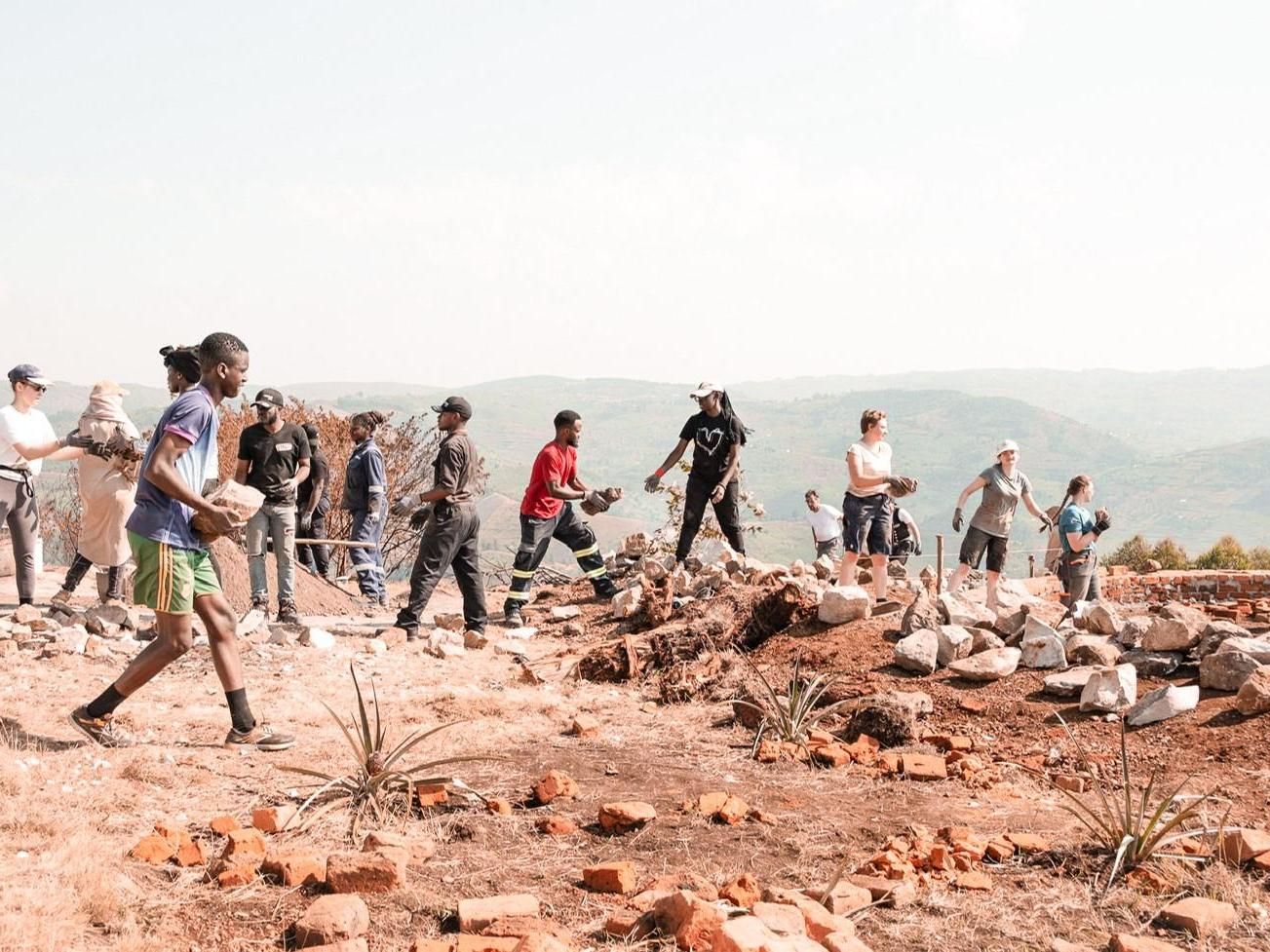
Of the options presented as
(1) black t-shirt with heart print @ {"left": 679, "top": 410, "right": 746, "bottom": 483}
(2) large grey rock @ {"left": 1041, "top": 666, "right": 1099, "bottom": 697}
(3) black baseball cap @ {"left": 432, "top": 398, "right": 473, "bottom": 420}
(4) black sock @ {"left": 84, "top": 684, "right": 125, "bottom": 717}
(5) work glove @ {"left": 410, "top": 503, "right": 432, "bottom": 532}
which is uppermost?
(3) black baseball cap @ {"left": 432, "top": 398, "right": 473, "bottom": 420}

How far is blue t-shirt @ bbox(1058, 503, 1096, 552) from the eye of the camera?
980 cm

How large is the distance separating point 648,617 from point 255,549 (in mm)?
3190

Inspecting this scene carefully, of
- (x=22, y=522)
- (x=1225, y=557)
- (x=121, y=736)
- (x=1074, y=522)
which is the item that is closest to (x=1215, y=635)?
(x=1074, y=522)

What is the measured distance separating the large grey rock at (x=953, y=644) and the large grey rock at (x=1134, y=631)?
897mm

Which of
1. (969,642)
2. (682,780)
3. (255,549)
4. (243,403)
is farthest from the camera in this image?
(243,403)

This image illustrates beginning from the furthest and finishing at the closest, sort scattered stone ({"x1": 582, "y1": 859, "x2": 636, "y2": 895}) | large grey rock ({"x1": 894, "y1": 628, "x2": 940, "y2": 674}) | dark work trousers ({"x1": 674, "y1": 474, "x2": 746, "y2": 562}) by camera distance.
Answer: dark work trousers ({"x1": 674, "y1": 474, "x2": 746, "y2": 562})
large grey rock ({"x1": 894, "y1": 628, "x2": 940, "y2": 674})
scattered stone ({"x1": 582, "y1": 859, "x2": 636, "y2": 895})

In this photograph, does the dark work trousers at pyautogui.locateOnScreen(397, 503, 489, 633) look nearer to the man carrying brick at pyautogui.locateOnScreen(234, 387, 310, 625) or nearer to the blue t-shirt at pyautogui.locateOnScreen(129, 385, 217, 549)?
the man carrying brick at pyautogui.locateOnScreen(234, 387, 310, 625)

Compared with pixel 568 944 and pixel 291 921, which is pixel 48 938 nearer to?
pixel 291 921

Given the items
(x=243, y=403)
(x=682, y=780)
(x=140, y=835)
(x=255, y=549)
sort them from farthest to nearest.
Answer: (x=243, y=403), (x=255, y=549), (x=682, y=780), (x=140, y=835)

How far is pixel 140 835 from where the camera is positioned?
4.16 m

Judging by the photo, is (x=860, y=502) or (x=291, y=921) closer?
(x=291, y=921)

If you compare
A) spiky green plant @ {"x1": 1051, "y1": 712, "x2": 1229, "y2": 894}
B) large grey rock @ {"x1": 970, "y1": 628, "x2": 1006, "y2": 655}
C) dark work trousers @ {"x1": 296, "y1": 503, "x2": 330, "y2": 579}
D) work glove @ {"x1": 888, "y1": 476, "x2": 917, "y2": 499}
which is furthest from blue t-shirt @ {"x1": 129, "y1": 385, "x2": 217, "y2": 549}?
dark work trousers @ {"x1": 296, "y1": 503, "x2": 330, "y2": 579}

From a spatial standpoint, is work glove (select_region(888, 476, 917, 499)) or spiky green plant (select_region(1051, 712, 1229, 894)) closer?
spiky green plant (select_region(1051, 712, 1229, 894))

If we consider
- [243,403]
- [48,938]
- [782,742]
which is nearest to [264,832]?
[48,938]
